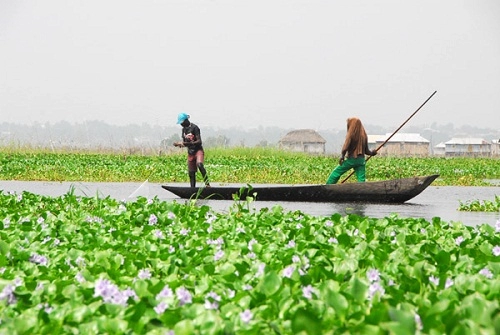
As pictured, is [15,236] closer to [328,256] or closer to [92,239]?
[92,239]

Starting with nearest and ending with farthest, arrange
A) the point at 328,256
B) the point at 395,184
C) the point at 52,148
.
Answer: the point at 328,256 < the point at 395,184 < the point at 52,148

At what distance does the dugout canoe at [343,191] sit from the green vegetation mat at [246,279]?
20.4 feet

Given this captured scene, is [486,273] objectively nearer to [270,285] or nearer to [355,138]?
[270,285]

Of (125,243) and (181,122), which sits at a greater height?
(181,122)

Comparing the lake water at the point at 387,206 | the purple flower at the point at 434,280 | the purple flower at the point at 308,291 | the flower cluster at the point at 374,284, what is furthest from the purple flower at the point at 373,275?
the lake water at the point at 387,206

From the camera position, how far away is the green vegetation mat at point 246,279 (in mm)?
3389

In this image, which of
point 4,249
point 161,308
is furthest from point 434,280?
point 4,249

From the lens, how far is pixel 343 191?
46.9 ft

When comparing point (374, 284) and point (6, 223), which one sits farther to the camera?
point (6, 223)

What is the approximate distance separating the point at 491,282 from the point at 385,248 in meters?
1.60

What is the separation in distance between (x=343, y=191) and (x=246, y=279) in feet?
32.6

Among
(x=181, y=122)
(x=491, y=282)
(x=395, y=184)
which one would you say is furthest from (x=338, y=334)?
(x=181, y=122)

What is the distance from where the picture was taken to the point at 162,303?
3.76 meters

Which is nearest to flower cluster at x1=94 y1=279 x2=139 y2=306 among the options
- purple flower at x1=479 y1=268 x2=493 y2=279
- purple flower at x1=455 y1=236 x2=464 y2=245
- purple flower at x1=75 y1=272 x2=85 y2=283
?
purple flower at x1=75 y1=272 x2=85 y2=283
